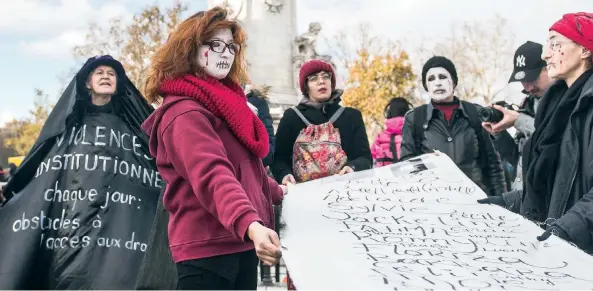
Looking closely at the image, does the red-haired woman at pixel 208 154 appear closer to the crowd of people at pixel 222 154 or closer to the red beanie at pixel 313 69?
the crowd of people at pixel 222 154

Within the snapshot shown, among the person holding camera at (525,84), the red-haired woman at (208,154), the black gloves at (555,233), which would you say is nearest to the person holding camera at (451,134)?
the person holding camera at (525,84)

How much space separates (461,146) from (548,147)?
2.00 m

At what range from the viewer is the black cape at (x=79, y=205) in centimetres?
400

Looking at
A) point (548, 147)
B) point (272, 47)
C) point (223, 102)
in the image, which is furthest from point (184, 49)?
point (272, 47)

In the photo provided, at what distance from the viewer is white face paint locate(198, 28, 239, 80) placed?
256 centimetres

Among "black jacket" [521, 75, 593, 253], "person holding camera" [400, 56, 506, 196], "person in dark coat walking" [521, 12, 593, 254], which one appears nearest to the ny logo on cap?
"person holding camera" [400, 56, 506, 196]

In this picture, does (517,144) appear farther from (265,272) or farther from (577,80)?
(265,272)

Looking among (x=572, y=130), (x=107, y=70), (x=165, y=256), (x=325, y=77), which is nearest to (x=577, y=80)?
(x=572, y=130)

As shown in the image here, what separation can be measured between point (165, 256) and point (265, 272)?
162 inches

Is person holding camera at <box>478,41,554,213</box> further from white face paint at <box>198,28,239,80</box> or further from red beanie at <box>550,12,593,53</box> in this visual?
white face paint at <box>198,28,239,80</box>

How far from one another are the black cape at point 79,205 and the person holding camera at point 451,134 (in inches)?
72.3

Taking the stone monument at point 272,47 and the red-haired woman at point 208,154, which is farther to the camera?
the stone monument at point 272,47

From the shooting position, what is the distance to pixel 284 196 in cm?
283

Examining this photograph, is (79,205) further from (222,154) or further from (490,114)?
(490,114)
